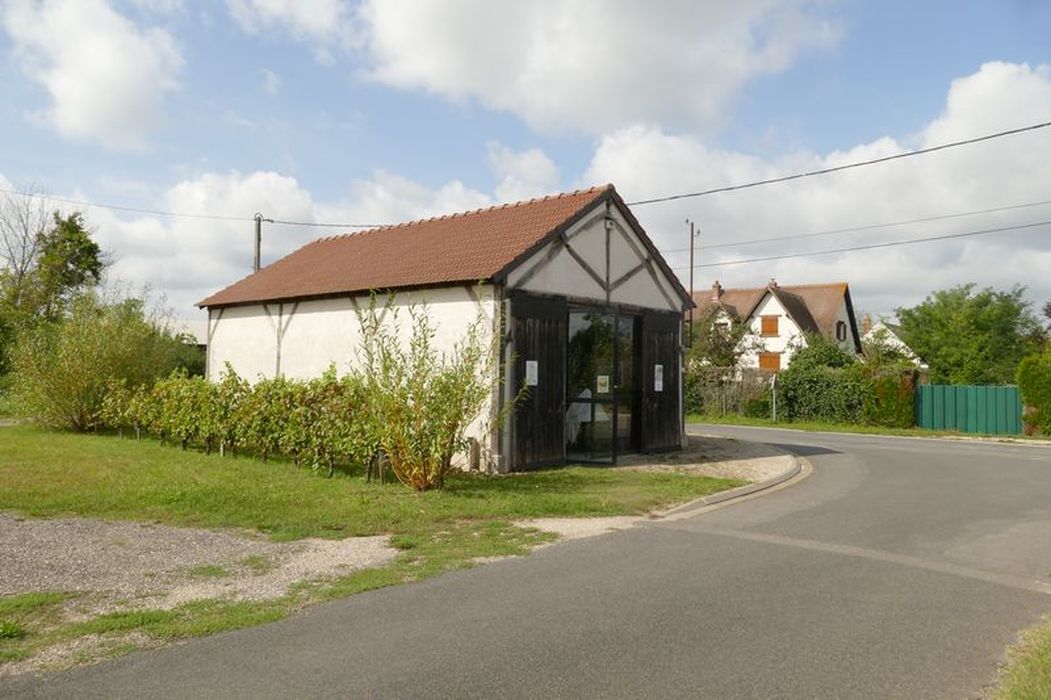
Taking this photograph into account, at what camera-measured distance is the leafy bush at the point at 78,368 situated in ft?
59.9

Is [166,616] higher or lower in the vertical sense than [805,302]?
lower

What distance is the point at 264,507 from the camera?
9.45m

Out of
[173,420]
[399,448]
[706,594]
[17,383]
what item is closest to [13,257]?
[17,383]

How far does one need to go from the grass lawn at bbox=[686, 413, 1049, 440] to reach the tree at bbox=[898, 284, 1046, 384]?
1652 centimetres

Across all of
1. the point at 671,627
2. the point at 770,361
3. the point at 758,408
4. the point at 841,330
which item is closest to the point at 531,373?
the point at 671,627

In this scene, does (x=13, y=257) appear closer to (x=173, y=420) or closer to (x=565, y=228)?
(x=173, y=420)

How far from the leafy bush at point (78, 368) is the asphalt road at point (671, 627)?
14637 millimetres

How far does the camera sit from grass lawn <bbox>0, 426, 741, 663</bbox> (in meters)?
5.32

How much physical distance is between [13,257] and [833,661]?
125 ft

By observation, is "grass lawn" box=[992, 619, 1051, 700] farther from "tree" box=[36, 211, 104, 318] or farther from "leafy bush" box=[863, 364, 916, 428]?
"tree" box=[36, 211, 104, 318]

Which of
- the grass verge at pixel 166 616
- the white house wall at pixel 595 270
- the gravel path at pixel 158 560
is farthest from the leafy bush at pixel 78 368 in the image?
the grass verge at pixel 166 616

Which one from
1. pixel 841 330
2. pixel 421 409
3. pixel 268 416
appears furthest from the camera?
pixel 841 330

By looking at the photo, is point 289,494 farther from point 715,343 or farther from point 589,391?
point 715,343

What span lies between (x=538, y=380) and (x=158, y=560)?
7.70 metres
